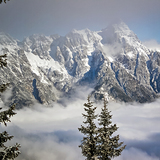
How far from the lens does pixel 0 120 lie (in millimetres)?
17766

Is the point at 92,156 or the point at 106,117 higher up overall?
the point at 106,117

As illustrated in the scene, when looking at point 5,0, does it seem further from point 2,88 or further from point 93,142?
point 93,142

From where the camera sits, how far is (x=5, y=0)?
668 inches

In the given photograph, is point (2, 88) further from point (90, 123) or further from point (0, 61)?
point (90, 123)

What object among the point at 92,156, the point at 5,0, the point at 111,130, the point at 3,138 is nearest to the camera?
the point at 5,0

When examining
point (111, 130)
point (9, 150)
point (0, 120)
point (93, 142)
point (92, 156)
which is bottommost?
point (9, 150)

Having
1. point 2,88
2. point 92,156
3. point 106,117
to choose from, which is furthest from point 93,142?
point 2,88

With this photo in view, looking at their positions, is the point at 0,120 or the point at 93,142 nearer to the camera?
the point at 0,120

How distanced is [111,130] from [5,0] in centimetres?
2479

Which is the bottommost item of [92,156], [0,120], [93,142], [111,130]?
[0,120]

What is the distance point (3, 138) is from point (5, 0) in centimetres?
1230

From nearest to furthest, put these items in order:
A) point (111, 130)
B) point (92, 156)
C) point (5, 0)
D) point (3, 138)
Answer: point (5, 0)
point (3, 138)
point (92, 156)
point (111, 130)

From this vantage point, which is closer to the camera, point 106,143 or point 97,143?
point 106,143

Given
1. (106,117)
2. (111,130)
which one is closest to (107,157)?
(111,130)
